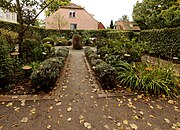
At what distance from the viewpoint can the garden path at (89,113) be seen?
3.01 meters

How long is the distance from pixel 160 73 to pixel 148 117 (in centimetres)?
221

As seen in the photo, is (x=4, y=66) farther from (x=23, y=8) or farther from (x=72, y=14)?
(x=72, y=14)

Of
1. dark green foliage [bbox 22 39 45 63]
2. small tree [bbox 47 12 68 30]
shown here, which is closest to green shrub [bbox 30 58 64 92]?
dark green foliage [bbox 22 39 45 63]

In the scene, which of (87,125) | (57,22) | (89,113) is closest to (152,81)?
(89,113)

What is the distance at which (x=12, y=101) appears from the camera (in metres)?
3.90

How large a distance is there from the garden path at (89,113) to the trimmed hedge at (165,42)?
6.79 meters

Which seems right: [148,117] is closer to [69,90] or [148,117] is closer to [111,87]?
[111,87]

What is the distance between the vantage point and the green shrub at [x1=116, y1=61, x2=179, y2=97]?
15.2 feet

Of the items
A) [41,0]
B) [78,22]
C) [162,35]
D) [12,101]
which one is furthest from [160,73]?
[78,22]

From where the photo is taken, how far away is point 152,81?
471cm

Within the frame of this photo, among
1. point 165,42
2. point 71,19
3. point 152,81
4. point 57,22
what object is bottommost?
point 152,81

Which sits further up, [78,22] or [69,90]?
[78,22]

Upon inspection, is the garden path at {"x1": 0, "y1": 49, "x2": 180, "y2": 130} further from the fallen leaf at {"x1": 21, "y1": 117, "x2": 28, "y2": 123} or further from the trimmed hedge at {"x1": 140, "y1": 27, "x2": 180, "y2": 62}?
the trimmed hedge at {"x1": 140, "y1": 27, "x2": 180, "y2": 62}

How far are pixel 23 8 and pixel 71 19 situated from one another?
21722mm
